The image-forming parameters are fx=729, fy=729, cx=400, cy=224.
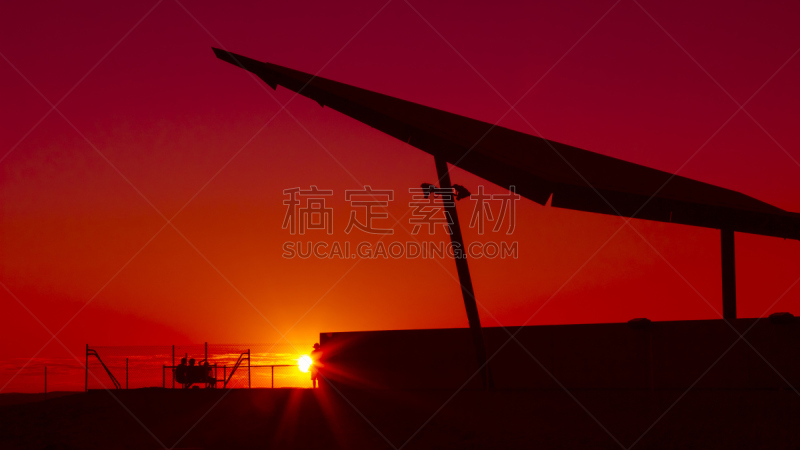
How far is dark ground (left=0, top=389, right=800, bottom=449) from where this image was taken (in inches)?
623

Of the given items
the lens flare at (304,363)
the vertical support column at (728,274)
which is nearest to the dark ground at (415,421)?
the lens flare at (304,363)

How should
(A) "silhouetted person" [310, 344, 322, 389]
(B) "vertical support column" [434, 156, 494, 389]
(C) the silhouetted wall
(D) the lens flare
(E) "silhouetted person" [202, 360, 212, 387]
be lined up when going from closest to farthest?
(C) the silhouetted wall < (B) "vertical support column" [434, 156, 494, 389] < (A) "silhouetted person" [310, 344, 322, 389] < (D) the lens flare < (E) "silhouetted person" [202, 360, 212, 387]

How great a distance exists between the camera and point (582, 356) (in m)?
22.8

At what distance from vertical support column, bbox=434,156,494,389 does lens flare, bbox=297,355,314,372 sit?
21.6ft

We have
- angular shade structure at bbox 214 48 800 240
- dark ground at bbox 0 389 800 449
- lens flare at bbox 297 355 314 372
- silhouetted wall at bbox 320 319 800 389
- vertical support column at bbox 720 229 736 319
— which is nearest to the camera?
dark ground at bbox 0 389 800 449

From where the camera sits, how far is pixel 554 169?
21078mm

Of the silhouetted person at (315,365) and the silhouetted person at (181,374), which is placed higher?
the silhouetted person at (181,374)

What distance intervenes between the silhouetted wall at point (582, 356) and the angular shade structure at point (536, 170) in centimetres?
348

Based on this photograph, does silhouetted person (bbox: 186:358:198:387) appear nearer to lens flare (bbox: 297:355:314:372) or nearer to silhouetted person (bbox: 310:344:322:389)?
lens flare (bbox: 297:355:314:372)

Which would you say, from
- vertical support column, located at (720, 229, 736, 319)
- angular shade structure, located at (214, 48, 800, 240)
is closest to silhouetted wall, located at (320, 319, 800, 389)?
vertical support column, located at (720, 229, 736, 319)

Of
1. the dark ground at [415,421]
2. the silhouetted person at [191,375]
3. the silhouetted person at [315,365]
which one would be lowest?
the dark ground at [415,421]

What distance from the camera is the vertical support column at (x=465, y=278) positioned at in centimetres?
2195

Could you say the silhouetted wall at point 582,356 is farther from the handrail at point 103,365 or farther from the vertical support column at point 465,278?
the handrail at point 103,365

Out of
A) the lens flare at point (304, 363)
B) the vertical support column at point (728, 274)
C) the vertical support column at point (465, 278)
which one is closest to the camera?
the vertical support column at point (465, 278)
